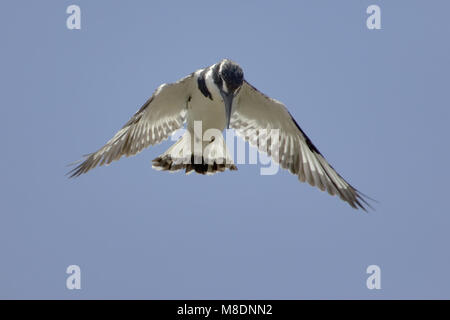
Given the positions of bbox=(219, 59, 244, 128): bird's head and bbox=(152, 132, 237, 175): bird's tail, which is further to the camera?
bbox=(152, 132, 237, 175): bird's tail

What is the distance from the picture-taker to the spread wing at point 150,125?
8.89 metres

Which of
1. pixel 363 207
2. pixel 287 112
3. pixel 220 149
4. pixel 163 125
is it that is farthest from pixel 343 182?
pixel 163 125

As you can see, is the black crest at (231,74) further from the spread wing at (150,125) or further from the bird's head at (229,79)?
the spread wing at (150,125)

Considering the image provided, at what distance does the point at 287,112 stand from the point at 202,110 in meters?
1.38

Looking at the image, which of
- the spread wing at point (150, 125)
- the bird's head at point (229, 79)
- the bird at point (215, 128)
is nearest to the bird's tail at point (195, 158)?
Answer: the bird at point (215, 128)

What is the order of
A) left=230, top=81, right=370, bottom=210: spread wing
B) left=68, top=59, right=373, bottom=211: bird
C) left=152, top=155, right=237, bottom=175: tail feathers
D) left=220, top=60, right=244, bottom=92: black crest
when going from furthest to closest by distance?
left=152, top=155, right=237, bottom=175: tail feathers → left=230, top=81, right=370, bottom=210: spread wing → left=68, top=59, right=373, bottom=211: bird → left=220, top=60, right=244, bottom=92: black crest

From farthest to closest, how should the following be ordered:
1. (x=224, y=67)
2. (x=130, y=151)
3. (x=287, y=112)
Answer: (x=287, y=112)
(x=130, y=151)
(x=224, y=67)

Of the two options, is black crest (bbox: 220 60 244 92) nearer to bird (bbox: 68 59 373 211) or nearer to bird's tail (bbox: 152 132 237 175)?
bird (bbox: 68 59 373 211)

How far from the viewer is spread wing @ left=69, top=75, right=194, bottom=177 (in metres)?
8.89

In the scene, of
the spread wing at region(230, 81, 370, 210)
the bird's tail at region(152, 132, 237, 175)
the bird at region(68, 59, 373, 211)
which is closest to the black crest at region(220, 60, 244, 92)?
the bird at region(68, 59, 373, 211)

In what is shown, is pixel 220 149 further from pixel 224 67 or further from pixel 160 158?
pixel 224 67

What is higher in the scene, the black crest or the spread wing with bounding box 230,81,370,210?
the black crest

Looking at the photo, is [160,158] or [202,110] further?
[160,158]

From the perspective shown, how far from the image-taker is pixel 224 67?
8.40m
